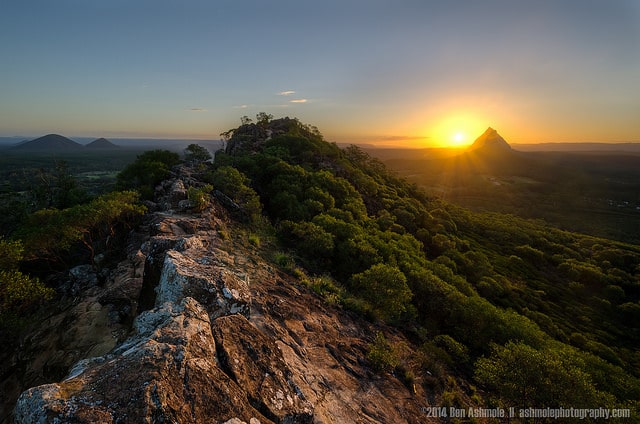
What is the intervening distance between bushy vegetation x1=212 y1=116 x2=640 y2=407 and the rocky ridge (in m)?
3.82

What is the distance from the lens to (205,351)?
902 centimetres

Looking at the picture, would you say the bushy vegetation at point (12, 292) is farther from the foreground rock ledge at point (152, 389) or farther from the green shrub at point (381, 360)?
Result: the green shrub at point (381, 360)

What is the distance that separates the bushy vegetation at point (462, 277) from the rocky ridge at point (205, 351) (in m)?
3.82

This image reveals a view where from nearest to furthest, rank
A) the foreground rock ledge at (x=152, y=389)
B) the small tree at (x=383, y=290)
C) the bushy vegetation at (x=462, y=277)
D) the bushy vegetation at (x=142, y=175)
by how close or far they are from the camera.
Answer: the foreground rock ledge at (x=152, y=389) → the bushy vegetation at (x=462, y=277) → the small tree at (x=383, y=290) → the bushy vegetation at (x=142, y=175)

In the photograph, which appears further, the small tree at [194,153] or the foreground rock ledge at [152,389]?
the small tree at [194,153]

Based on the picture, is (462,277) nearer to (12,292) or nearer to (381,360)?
(381,360)

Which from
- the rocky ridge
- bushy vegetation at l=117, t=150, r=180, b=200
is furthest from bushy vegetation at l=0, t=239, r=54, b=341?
bushy vegetation at l=117, t=150, r=180, b=200

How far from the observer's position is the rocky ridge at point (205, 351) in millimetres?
7082

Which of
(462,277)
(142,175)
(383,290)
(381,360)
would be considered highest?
(142,175)

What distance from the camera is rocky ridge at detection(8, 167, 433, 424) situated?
7.08 m

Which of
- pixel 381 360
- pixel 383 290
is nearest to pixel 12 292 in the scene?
pixel 381 360

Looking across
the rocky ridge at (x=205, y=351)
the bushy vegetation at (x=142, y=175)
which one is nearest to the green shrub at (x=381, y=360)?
the rocky ridge at (x=205, y=351)

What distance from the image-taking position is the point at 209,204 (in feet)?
120

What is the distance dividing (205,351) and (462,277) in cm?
6580
